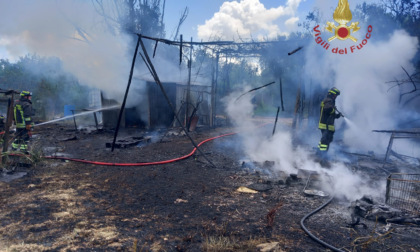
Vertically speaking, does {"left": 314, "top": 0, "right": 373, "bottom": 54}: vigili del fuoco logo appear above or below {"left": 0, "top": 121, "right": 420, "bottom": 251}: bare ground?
above

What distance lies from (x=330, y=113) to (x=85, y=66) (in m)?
11.8

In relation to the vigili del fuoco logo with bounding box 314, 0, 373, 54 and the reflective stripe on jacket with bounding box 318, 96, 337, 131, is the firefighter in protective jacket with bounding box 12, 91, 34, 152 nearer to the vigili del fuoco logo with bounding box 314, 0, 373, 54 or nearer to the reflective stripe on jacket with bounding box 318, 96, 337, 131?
the reflective stripe on jacket with bounding box 318, 96, 337, 131

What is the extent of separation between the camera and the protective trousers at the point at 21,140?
7431mm

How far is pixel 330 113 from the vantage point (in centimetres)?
711

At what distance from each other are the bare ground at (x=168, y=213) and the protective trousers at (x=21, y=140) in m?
1.37

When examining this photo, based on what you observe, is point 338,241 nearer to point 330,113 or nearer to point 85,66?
point 330,113

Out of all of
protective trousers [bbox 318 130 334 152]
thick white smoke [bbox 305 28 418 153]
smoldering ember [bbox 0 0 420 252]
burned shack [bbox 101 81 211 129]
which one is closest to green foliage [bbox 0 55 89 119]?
smoldering ember [bbox 0 0 420 252]

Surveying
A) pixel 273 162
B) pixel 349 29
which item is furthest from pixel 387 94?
pixel 273 162

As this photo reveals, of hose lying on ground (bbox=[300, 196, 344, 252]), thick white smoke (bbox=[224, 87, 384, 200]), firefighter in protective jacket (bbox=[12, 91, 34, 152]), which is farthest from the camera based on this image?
firefighter in protective jacket (bbox=[12, 91, 34, 152])

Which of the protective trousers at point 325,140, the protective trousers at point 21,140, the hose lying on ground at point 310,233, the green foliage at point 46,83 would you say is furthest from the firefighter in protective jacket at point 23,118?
the green foliage at point 46,83

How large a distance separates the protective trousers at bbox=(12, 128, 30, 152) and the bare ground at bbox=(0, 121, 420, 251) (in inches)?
53.8

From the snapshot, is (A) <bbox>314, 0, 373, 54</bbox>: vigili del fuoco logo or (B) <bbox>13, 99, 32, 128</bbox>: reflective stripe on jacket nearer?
(B) <bbox>13, 99, 32, 128</bbox>: reflective stripe on jacket

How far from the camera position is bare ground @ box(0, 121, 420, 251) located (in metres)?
3.21

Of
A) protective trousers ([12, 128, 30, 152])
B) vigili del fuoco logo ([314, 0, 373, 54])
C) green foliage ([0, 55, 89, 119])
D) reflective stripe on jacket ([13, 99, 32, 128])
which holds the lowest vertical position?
protective trousers ([12, 128, 30, 152])
